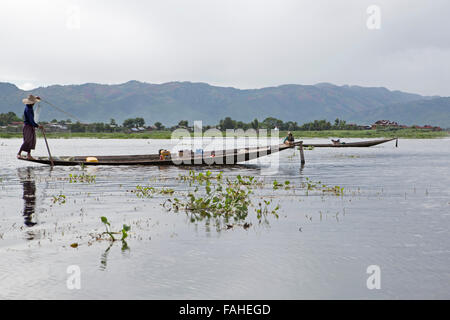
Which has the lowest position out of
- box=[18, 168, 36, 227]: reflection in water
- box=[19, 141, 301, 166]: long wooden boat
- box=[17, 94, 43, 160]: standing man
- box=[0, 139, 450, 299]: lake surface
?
box=[0, 139, 450, 299]: lake surface

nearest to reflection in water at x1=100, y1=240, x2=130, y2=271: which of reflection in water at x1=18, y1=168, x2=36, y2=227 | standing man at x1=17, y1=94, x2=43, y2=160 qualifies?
reflection in water at x1=18, y1=168, x2=36, y2=227

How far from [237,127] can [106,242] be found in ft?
626

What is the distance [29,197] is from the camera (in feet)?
54.1

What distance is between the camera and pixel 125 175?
25188mm

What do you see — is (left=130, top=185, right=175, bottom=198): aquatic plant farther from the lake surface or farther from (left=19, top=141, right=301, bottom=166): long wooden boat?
(left=19, top=141, right=301, bottom=166): long wooden boat

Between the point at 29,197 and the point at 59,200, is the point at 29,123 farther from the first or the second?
the point at 59,200

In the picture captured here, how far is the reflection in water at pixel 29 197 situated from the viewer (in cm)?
1219

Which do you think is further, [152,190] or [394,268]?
[152,190]

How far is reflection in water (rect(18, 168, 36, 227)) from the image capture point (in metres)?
12.2

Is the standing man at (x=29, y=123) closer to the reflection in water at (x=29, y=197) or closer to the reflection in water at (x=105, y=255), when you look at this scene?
the reflection in water at (x=29, y=197)
